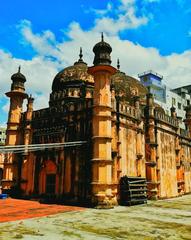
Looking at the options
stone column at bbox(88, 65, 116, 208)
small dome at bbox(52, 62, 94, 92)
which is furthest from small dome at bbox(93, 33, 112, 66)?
small dome at bbox(52, 62, 94, 92)

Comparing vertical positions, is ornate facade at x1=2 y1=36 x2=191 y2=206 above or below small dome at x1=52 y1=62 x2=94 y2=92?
below

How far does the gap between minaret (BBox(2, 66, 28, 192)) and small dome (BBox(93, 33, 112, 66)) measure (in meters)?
7.57

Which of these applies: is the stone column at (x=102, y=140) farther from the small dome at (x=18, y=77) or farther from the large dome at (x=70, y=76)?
the small dome at (x=18, y=77)

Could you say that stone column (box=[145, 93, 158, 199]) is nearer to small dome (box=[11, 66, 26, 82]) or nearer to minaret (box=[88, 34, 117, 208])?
minaret (box=[88, 34, 117, 208])

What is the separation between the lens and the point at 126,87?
23.1 m

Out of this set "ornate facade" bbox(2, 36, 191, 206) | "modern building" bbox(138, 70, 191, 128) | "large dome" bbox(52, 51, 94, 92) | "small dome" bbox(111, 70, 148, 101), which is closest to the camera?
"ornate facade" bbox(2, 36, 191, 206)

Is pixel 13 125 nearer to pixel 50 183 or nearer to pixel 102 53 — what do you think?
pixel 50 183

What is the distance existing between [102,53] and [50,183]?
9.12 m

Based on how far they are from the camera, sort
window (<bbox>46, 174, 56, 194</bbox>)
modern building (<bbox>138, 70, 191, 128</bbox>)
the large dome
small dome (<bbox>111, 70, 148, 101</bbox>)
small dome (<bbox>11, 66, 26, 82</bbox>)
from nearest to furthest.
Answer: window (<bbox>46, 174, 56, 194</bbox>)
small dome (<bbox>11, 66, 26, 82</bbox>)
the large dome
small dome (<bbox>111, 70, 148, 101</bbox>)
modern building (<bbox>138, 70, 191, 128</bbox>)

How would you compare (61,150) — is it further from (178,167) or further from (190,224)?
(178,167)

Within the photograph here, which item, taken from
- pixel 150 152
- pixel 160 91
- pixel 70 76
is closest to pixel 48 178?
pixel 150 152

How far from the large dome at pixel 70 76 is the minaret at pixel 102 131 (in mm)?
5930

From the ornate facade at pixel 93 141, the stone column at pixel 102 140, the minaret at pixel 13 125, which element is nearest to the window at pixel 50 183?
the ornate facade at pixel 93 141

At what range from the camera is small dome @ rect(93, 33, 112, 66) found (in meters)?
15.5
